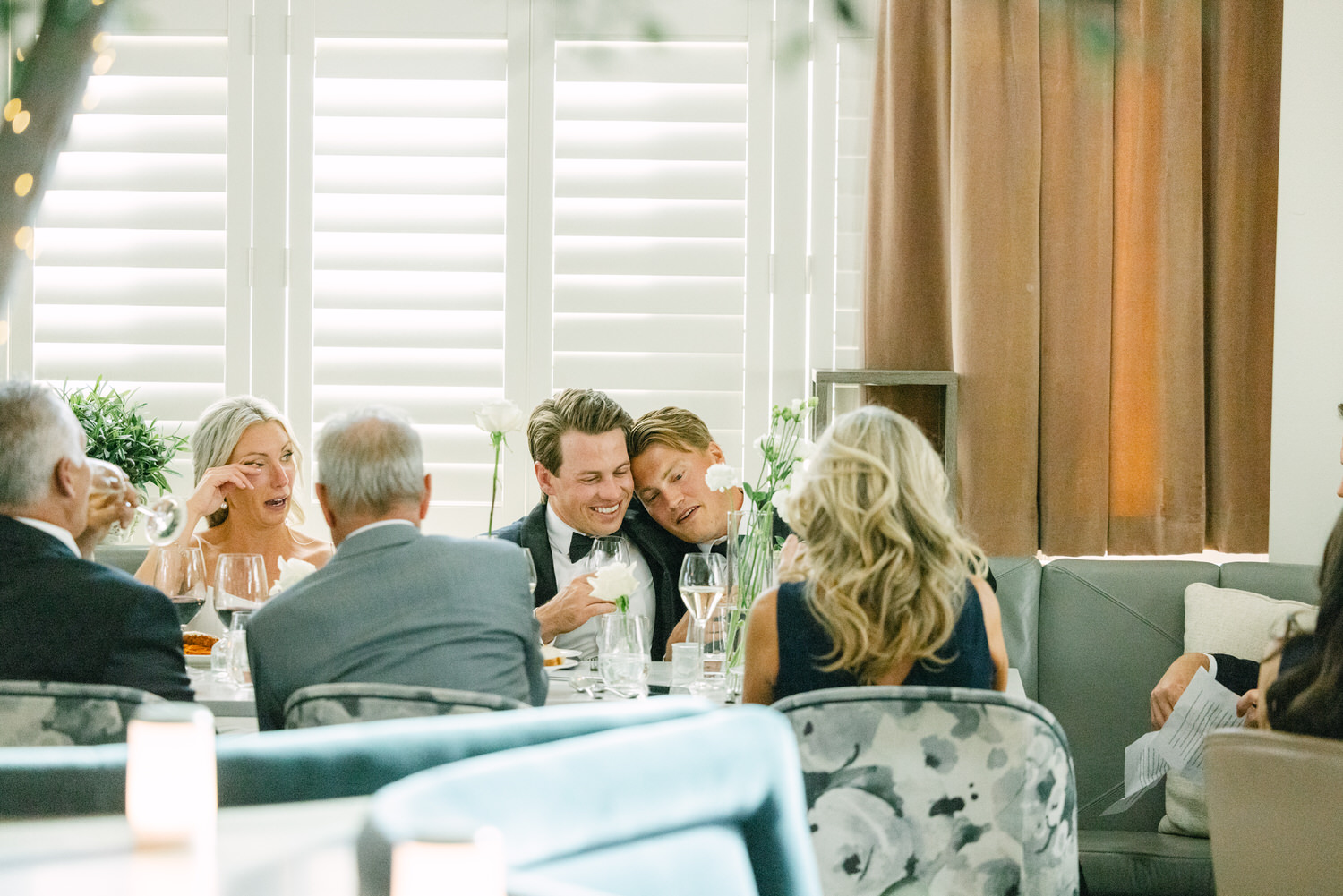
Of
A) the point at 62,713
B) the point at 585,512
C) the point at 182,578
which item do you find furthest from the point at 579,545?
the point at 62,713

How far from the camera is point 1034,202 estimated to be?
347 cm

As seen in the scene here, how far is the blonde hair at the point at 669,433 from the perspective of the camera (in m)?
3.04

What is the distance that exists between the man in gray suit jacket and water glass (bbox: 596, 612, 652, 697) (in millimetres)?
256

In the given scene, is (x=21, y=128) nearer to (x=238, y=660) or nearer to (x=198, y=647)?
(x=238, y=660)

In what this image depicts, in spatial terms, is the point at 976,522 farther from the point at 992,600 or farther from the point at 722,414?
the point at 992,600

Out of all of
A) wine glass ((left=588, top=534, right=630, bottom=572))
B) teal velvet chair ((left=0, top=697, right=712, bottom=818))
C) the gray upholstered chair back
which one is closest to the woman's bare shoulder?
wine glass ((left=588, top=534, right=630, bottom=572))

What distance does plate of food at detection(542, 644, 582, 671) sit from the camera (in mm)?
2406

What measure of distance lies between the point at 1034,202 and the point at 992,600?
202 centimetres

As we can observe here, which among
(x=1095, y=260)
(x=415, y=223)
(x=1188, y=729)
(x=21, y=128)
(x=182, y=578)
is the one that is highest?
(x=415, y=223)

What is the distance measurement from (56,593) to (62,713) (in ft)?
1.38

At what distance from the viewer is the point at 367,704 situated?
4.79ft

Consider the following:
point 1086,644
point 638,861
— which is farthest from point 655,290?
point 638,861

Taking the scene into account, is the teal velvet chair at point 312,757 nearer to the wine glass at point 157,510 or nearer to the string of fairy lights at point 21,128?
the string of fairy lights at point 21,128

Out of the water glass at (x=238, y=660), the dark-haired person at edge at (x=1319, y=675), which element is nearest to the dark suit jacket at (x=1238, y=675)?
the dark-haired person at edge at (x=1319, y=675)
